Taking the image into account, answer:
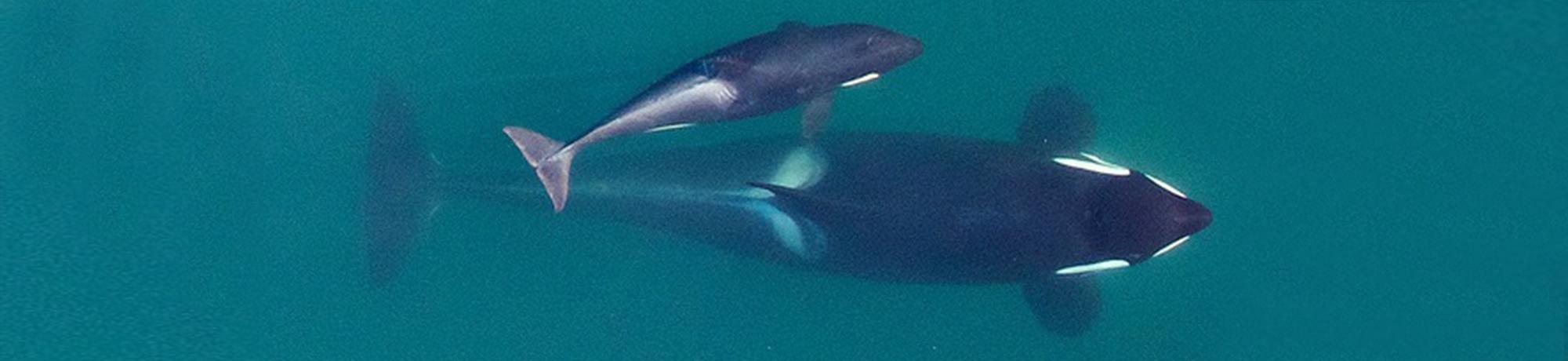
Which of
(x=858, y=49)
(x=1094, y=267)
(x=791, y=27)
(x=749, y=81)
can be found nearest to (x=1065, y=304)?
(x=1094, y=267)

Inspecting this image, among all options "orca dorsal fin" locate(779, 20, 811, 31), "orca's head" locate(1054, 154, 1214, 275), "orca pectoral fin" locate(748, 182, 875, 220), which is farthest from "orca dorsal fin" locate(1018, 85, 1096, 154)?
"orca dorsal fin" locate(779, 20, 811, 31)

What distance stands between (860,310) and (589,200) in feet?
4.46

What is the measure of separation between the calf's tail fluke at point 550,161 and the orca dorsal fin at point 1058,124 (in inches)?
84.0

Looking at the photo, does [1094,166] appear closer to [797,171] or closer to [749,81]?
[797,171]

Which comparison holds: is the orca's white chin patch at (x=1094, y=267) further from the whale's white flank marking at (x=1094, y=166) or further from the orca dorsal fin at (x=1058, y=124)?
the orca dorsal fin at (x=1058, y=124)

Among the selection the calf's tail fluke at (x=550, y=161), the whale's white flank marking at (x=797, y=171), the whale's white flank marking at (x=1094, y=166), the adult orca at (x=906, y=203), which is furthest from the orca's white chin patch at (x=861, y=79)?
the calf's tail fluke at (x=550, y=161)

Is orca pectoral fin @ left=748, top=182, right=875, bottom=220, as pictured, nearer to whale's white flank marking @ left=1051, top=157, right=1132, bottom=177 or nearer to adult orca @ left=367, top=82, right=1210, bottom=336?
adult orca @ left=367, top=82, right=1210, bottom=336

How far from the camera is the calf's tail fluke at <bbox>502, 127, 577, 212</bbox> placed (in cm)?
526

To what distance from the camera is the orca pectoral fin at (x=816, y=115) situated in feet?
19.0

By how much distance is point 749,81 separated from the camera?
5.06 metres

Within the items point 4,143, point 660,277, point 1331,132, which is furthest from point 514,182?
point 1331,132

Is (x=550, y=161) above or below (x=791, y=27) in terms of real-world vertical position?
below

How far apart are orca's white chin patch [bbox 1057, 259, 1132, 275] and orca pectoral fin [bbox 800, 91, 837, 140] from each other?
3.75 ft

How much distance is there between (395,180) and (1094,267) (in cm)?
313
